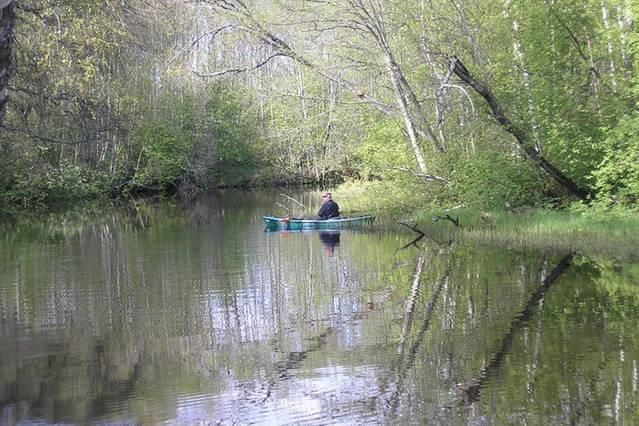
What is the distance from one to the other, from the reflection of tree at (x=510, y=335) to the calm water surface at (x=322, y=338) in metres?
0.03

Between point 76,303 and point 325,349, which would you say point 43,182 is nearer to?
point 76,303

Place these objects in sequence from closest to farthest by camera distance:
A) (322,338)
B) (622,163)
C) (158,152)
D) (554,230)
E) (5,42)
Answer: (5,42)
(322,338)
(622,163)
(554,230)
(158,152)

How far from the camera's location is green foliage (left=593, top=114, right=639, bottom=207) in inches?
654

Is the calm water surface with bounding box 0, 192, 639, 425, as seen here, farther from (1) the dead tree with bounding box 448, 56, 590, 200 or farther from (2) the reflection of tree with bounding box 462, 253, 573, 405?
(1) the dead tree with bounding box 448, 56, 590, 200

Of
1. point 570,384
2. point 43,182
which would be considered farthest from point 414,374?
point 43,182

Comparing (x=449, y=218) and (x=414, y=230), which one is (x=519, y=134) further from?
(x=414, y=230)

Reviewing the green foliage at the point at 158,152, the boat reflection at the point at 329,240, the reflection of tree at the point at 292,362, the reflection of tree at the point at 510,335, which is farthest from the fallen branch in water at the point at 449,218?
the green foliage at the point at 158,152

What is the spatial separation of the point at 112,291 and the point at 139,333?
3.64 meters

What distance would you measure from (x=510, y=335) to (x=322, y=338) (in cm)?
228

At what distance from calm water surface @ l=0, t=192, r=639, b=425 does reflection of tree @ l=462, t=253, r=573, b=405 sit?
0.11ft

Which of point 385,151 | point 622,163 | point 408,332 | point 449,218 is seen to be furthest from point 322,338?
point 385,151

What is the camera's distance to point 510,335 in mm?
9938

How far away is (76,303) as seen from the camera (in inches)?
520

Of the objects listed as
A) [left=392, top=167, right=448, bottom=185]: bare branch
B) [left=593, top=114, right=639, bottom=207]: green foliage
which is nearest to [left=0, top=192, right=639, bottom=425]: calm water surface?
[left=593, top=114, right=639, bottom=207]: green foliage
